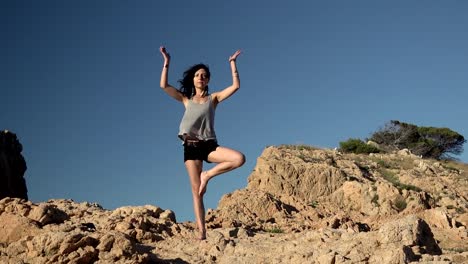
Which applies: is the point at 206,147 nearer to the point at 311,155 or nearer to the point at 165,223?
the point at 165,223

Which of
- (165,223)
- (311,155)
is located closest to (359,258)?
(165,223)

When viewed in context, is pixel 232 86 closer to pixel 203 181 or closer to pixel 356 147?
pixel 203 181

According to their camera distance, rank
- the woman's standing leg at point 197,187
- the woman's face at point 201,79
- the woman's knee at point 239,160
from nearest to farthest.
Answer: the woman's knee at point 239,160 < the woman's standing leg at point 197,187 < the woman's face at point 201,79

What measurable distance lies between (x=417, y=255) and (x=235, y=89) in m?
2.98

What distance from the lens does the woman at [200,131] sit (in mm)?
6605

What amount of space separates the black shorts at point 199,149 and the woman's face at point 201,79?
0.84 m

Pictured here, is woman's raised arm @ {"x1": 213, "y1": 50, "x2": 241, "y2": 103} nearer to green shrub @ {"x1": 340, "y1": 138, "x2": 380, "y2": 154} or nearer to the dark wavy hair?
the dark wavy hair

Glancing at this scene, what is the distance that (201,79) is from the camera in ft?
23.1

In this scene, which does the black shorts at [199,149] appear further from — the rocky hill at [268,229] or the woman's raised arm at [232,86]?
the rocky hill at [268,229]

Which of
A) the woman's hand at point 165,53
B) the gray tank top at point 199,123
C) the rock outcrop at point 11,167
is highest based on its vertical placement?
the rock outcrop at point 11,167

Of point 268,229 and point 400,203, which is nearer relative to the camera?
point 268,229

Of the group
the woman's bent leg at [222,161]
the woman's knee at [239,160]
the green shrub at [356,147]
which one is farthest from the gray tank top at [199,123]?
the green shrub at [356,147]

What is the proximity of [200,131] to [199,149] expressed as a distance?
234 millimetres

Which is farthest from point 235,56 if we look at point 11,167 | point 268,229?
point 11,167
